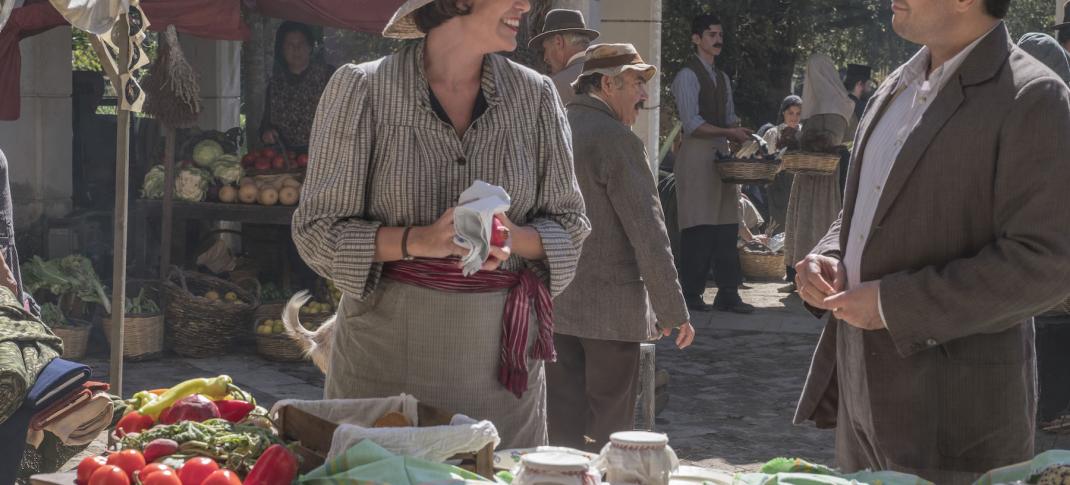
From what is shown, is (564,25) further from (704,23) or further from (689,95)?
(704,23)

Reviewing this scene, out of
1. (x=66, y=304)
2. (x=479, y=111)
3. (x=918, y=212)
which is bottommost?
(x=66, y=304)

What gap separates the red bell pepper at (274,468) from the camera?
2590mm

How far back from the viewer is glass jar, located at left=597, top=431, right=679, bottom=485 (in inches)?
99.7

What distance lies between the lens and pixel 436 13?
321cm

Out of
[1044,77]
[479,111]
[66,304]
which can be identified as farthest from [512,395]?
[66,304]

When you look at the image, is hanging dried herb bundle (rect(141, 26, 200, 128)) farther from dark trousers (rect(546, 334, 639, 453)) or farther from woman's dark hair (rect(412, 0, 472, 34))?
woman's dark hair (rect(412, 0, 472, 34))

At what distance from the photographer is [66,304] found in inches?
372

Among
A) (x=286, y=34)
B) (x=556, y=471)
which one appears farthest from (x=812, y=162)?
(x=556, y=471)

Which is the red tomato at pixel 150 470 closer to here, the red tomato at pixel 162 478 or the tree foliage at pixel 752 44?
the red tomato at pixel 162 478

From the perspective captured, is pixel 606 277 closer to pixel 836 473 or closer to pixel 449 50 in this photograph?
pixel 449 50

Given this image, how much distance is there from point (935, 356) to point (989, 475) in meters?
0.47

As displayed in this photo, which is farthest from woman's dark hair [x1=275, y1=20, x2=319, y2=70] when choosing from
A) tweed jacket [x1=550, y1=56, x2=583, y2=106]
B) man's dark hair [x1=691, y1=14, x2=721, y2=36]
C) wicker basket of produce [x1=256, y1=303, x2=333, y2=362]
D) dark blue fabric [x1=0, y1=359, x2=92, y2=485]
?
dark blue fabric [x1=0, y1=359, x2=92, y2=485]

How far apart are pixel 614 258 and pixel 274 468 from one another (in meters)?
3.07

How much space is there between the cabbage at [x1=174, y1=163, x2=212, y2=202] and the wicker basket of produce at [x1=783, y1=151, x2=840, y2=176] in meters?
4.97
